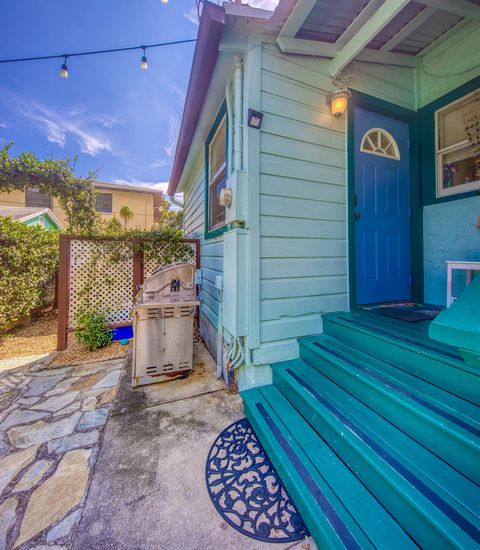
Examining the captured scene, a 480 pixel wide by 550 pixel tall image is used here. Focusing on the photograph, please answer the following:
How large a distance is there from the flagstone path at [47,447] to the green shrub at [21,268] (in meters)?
1.94

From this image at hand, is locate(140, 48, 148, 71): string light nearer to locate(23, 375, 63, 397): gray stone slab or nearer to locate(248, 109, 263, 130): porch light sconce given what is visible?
locate(248, 109, 263, 130): porch light sconce

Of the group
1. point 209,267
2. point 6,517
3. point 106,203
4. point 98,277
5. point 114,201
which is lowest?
point 6,517

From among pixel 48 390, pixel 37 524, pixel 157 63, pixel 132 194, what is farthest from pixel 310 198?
pixel 132 194

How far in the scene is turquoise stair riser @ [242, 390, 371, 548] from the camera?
1.02 metres

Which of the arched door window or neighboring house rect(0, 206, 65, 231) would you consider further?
neighboring house rect(0, 206, 65, 231)

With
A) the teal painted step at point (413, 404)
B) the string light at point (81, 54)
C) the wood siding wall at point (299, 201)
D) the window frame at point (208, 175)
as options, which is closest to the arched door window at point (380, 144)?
the wood siding wall at point (299, 201)

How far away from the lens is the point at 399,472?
1.09m

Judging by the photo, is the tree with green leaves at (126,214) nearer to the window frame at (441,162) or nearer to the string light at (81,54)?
the string light at (81,54)

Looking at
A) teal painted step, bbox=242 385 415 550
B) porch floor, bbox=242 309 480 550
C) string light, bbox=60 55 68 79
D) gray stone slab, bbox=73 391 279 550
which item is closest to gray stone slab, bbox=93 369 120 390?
gray stone slab, bbox=73 391 279 550

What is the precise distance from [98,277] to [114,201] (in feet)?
35.7

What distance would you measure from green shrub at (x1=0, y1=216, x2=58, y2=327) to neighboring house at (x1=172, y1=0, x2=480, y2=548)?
3.88m

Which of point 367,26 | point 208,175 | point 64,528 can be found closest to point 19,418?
point 64,528

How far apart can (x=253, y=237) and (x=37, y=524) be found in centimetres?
221

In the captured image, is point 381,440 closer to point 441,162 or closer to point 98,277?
point 441,162
